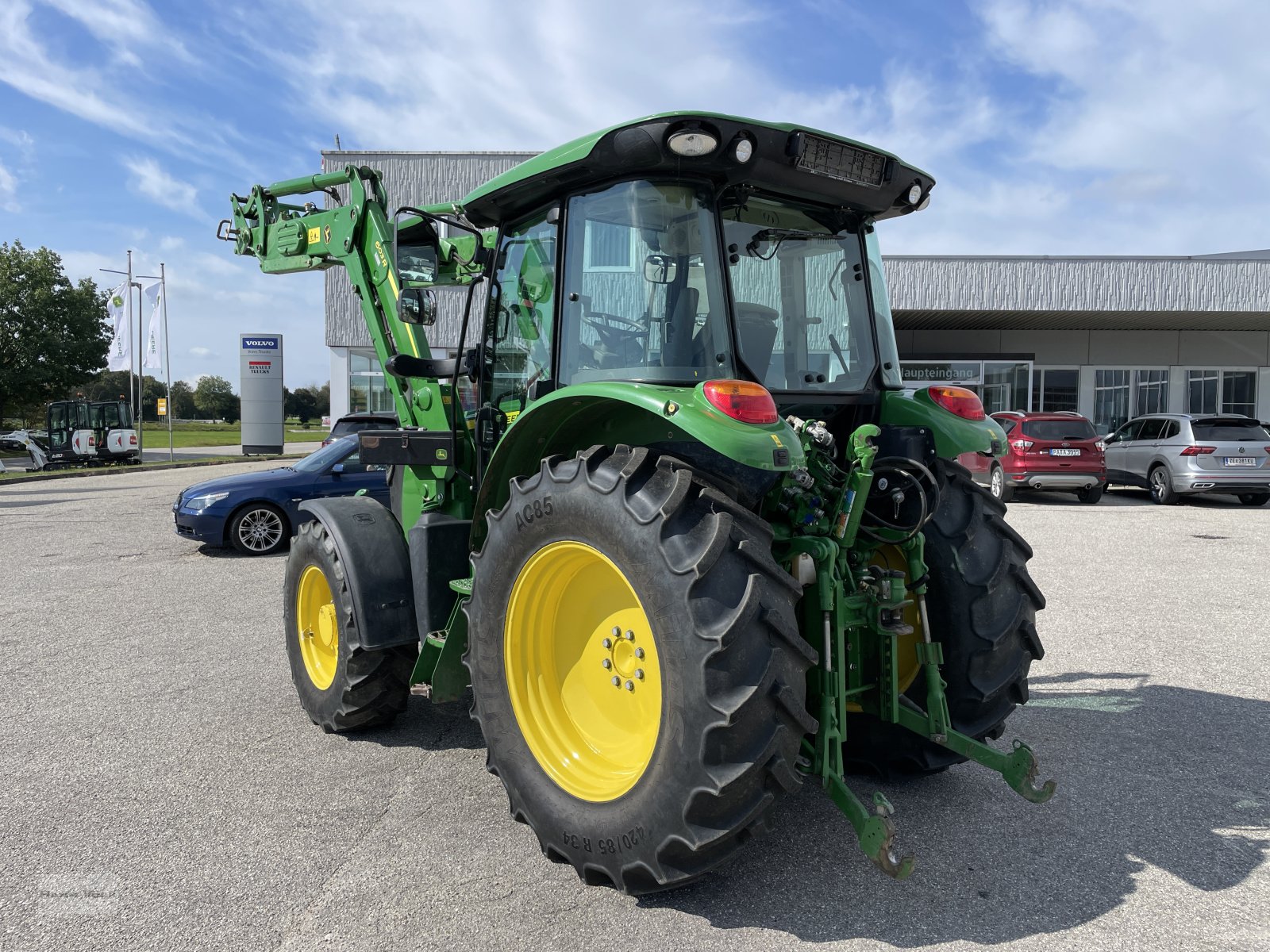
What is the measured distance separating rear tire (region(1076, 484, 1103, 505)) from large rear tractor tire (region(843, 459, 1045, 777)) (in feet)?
47.4

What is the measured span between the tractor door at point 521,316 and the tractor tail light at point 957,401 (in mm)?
1700

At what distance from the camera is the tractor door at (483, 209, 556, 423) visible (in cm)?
378

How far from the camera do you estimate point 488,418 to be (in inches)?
165

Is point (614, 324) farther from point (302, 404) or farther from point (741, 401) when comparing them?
point (302, 404)

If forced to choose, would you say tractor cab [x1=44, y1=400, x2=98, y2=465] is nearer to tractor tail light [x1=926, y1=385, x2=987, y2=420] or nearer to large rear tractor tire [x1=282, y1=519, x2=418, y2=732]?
large rear tractor tire [x1=282, y1=519, x2=418, y2=732]

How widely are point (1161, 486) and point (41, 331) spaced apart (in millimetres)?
42933

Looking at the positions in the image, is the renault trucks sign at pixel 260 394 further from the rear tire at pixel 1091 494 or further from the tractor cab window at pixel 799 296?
the tractor cab window at pixel 799 296

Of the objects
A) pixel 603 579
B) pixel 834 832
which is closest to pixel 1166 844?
pixel 834 832

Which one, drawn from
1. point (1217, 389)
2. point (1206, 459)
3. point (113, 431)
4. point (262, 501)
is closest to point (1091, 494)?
point (1206, 459)

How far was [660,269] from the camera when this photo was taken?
10.8 feet

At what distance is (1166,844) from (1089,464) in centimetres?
1459

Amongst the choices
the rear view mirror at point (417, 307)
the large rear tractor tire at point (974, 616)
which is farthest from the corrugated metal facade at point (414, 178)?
the large rear tractor tire at point (974, 616)

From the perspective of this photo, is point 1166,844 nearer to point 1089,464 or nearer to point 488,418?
point 488,418

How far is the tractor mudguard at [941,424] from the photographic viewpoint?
3.88 metres
